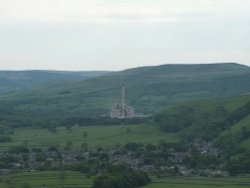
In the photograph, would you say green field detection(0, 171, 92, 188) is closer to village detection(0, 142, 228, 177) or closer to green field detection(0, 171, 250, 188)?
green field detection(0, 171, 250, 188)

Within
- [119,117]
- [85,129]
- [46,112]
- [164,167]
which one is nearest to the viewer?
[164,167]

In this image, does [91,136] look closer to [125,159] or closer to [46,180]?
[125,159]

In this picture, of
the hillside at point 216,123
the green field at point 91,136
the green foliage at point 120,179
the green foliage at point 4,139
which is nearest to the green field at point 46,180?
the green foliage at point 120,179

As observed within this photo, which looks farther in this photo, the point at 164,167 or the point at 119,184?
the point at 164,167

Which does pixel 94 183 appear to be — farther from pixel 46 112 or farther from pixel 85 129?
pixel 46 112

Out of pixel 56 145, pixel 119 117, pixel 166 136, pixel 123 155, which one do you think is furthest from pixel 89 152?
pixel 119 117

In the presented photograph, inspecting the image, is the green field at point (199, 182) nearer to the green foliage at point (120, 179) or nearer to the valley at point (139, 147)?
the valley at point (139, 147)

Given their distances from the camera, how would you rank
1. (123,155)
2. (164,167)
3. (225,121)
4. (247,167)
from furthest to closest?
(225,121) → (123,155) → (164,167) → (247,167)
